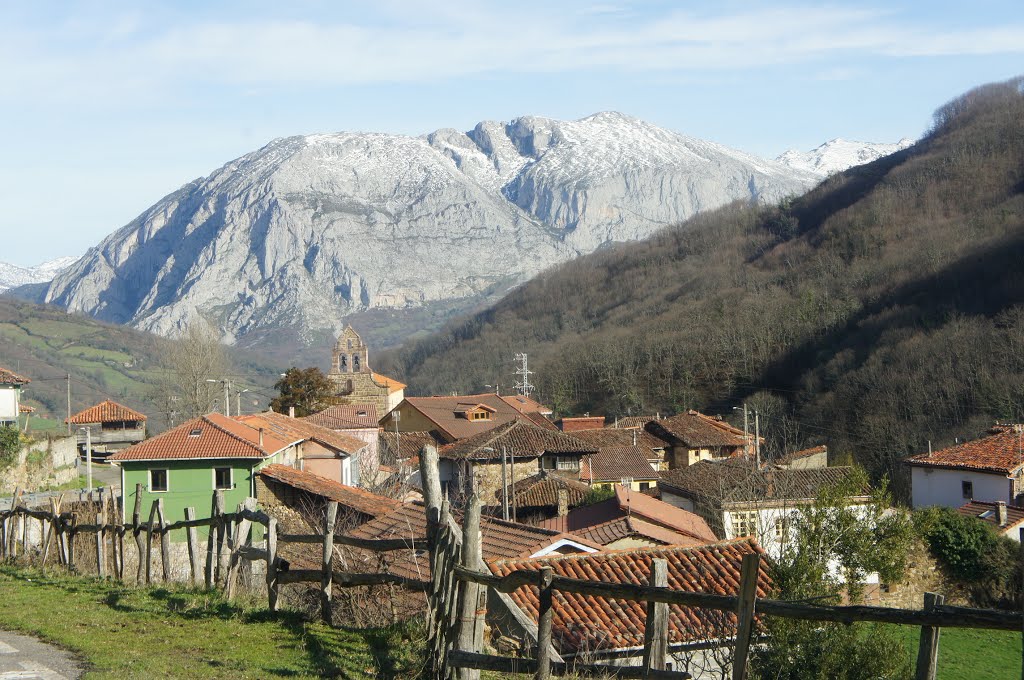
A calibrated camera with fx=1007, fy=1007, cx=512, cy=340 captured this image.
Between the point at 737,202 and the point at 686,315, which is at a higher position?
the point at 737,202

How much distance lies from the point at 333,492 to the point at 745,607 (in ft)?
78.2

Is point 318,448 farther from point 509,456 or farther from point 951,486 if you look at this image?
point 951,486

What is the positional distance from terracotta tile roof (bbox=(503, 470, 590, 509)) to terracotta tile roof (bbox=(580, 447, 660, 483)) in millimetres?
5159

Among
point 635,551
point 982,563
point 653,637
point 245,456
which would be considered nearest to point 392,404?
point 245,456

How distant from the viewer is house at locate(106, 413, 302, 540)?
32156 mm

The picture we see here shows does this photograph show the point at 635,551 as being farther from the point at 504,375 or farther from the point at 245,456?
the point at 504,375

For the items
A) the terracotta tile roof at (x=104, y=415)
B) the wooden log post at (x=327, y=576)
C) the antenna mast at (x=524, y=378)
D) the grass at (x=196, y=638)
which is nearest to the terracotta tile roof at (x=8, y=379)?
the terracotta tile roof at (x=104, y=415)

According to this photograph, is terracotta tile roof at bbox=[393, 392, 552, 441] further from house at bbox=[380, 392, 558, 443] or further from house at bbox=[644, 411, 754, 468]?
house at bbox=[644, 411, 754, 468]

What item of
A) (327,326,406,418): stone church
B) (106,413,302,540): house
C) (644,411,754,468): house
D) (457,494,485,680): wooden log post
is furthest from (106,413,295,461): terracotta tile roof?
(327,326,406,418): stone church

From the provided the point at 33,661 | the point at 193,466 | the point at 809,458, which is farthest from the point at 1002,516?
the point at 33,661

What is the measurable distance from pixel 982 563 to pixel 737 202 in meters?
166

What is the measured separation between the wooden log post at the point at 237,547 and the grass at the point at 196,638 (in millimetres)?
236

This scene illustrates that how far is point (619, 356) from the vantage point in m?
110

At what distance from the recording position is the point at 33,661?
8320mm
